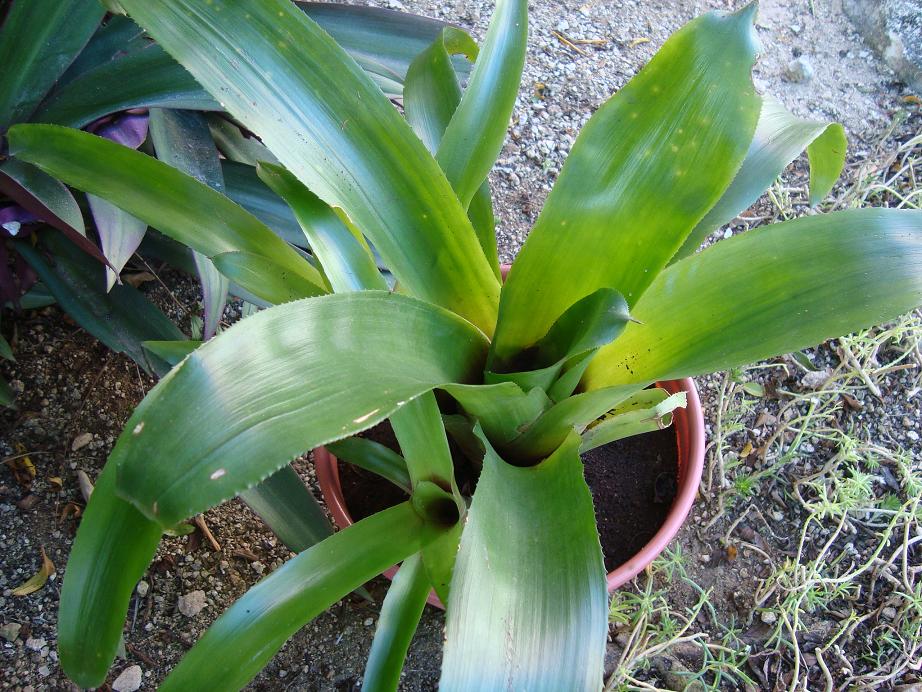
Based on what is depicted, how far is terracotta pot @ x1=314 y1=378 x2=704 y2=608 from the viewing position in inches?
36.4

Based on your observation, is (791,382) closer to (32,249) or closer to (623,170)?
(623,170)

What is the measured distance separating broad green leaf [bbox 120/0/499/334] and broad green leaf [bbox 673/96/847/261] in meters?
0.27

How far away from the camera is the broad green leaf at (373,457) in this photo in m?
0.86

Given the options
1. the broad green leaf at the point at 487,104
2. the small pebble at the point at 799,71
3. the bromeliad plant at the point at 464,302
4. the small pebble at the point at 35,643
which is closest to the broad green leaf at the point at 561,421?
the bromeliad plant at the point at 464,302

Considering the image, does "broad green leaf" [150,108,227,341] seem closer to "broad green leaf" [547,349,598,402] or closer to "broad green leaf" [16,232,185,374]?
"broad green leaf" [16,232,185,374]

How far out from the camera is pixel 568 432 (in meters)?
0.73

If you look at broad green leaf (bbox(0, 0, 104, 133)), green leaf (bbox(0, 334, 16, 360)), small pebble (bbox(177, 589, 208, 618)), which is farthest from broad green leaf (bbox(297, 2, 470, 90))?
small pebble (bbox(177, 589, 208, 618))

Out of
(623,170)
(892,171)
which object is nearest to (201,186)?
(623,170)

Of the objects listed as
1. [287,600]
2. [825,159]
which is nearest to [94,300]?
[287,600]

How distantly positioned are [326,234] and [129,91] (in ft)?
1.71

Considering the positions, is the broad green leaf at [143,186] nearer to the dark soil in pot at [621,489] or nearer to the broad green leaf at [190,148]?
the broad green leaf at [190,148]

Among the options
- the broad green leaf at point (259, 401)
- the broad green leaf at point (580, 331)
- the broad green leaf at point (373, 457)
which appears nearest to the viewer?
the broad green leaf at point (259, 401)

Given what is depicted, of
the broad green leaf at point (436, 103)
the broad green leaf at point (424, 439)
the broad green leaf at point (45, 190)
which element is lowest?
the broad green leaf at point (424, 439)

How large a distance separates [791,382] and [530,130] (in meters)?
0.76
